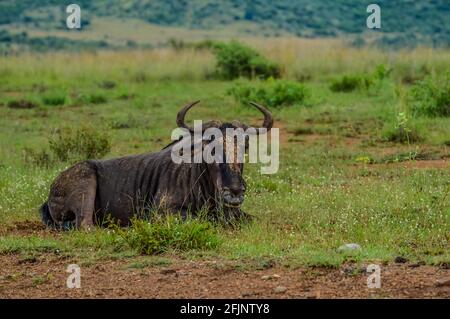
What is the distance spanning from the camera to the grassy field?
7613 mm

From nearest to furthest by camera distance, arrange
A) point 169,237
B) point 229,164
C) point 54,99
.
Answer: point 169,237, point 229,164, point 54,99

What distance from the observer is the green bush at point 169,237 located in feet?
24.1

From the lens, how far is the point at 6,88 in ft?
70.8

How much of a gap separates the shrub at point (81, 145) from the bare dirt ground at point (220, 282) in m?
5.27

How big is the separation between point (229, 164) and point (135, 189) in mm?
1129

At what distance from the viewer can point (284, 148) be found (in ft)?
43.2

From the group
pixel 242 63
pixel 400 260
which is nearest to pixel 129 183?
pixel 400 260

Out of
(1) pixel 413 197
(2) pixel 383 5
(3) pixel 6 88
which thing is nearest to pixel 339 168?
(1) pixel 413 197

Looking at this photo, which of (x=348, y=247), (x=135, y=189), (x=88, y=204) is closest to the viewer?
(x=348, y=247)

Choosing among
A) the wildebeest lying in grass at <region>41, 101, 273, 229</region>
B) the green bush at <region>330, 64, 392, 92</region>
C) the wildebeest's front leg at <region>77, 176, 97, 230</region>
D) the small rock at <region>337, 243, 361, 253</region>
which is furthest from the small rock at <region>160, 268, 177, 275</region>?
the green bush at <region>330, 64, 392, 92</region>

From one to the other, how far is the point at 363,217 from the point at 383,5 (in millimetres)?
38558

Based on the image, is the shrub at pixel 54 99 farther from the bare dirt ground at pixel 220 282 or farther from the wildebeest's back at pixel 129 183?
the bare dirt ground at pixel 220 282

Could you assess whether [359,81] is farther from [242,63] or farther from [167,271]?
[167,271]

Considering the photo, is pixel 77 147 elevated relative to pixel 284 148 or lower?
elevated
